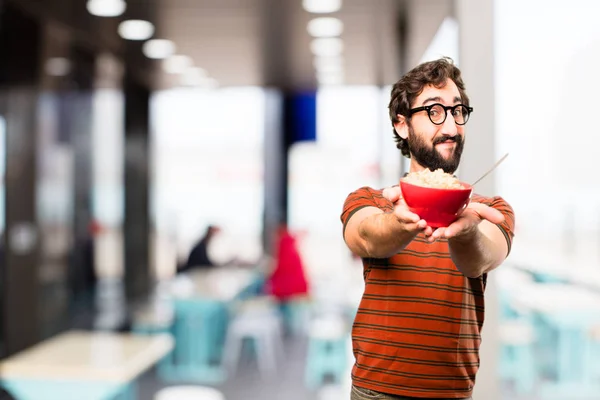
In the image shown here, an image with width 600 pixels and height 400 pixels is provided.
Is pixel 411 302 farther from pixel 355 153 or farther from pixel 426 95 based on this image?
pixel 355 153

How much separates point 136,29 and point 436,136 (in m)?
3.12

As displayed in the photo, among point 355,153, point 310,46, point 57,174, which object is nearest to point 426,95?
point 310,46

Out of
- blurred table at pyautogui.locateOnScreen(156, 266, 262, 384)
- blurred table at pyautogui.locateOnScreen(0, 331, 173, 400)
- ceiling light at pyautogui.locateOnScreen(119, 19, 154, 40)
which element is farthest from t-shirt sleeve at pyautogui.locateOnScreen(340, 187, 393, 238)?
blurred table at pyautogui.locateOnScreen(156, 266, 262, 384)

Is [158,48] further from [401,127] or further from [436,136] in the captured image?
[436,136]

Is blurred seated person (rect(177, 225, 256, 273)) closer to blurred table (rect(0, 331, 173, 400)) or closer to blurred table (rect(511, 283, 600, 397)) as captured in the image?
blurred table (rect(0, 331, 173, 400))

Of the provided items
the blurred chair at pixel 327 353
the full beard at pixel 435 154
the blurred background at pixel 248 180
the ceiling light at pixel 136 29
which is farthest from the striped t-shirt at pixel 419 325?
the blurred chair at pixel 327 353

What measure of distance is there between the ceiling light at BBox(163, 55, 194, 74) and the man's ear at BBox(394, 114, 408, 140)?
3.62m

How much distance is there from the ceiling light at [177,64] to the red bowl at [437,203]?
395cm

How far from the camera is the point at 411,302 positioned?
3.87 ft

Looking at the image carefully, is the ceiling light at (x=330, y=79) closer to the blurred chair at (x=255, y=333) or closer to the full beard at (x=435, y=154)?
the blurred chair at (x=255, y=333)

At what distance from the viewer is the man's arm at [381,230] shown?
0.96 meters

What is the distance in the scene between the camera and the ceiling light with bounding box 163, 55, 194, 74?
4695 mm

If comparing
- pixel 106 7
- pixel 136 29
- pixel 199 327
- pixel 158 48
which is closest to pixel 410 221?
pixel 106 7

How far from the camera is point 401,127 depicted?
1.27 metres
